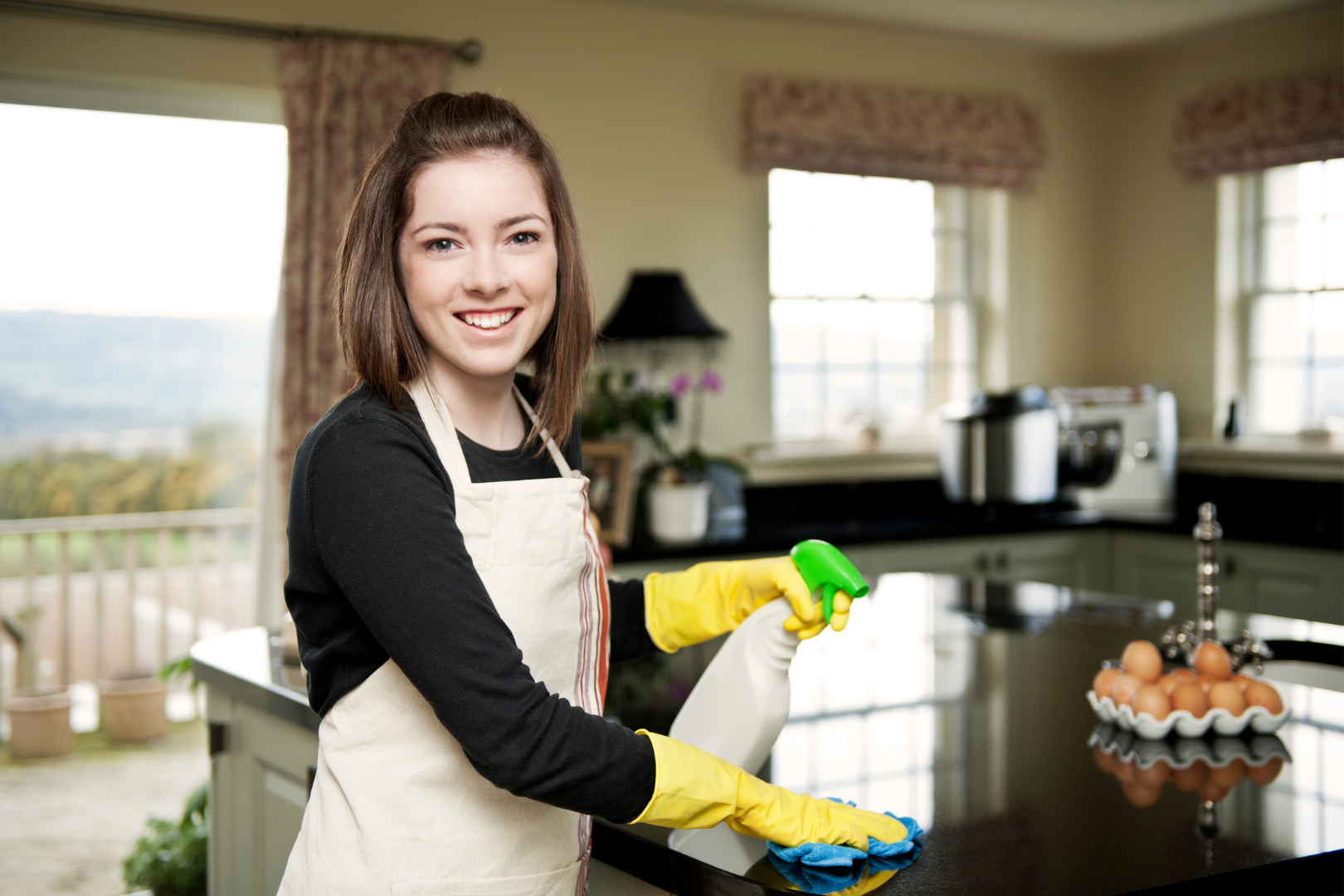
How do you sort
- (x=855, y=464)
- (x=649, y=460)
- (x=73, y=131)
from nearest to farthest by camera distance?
(x=73, y=131), (x=649, y=460), (x=855, y=464)

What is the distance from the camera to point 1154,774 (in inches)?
49.5

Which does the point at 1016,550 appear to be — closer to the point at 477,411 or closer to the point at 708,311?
the point at 708,311

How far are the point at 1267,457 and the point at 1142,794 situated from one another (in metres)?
3.43

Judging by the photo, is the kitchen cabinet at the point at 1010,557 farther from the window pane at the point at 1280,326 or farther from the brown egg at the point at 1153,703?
the brown egg at the point at 1153,703

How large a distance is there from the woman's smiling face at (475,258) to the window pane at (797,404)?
329 centimetres

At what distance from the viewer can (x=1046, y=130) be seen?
15.3ft

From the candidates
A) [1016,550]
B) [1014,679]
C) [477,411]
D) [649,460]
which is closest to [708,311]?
[649,460]

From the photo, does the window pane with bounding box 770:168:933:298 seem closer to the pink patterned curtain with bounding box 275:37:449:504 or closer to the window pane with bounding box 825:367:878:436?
the window pane with bounding box 825:367:878:436

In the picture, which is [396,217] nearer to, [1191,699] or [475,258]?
[475,258]

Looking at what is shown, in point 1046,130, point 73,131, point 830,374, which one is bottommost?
point 830,374

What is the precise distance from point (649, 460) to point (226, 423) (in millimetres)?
1338

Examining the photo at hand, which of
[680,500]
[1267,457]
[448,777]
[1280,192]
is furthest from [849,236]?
[448,777]

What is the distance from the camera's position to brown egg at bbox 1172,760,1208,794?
1218 millimetres

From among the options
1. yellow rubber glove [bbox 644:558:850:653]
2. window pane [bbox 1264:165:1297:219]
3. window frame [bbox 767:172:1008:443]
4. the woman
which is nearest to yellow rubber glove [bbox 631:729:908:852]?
the woman
